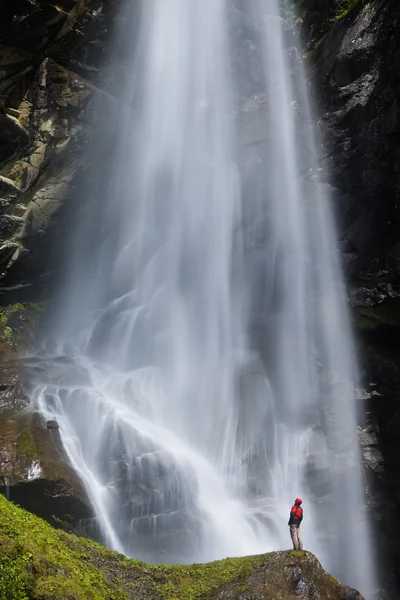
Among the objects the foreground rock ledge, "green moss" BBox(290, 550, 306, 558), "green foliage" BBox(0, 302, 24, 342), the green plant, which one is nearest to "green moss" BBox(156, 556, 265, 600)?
the foreground rock ledge

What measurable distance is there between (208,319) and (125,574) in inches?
502

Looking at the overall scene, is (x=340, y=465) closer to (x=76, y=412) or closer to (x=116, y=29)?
(x=76, y=412)

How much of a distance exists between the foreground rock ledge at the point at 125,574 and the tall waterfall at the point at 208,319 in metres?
4.12

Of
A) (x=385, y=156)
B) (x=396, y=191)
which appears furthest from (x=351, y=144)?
(x=396, y=191)

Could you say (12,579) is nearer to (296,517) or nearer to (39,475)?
(296,517)

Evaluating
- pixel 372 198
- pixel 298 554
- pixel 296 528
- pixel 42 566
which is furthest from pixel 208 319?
pixel 42 566

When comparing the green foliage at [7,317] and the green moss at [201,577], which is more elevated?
the green foliage at [7,317]

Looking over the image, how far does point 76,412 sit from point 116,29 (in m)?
18.8

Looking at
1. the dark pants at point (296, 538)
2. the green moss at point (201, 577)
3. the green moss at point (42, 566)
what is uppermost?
the green moss at point (42, 566)

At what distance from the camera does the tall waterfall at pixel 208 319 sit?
457 inches

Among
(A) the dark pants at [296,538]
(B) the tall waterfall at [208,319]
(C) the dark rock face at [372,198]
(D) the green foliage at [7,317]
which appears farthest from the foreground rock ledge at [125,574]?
(D) the green foliage at [7,317]

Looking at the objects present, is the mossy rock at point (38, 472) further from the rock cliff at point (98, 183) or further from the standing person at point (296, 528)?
the standing person at point (296, 528)

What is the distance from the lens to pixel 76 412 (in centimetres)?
1264

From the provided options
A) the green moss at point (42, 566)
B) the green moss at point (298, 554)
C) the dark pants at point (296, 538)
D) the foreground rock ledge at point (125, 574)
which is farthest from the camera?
the dark pants at point (296, 538)
